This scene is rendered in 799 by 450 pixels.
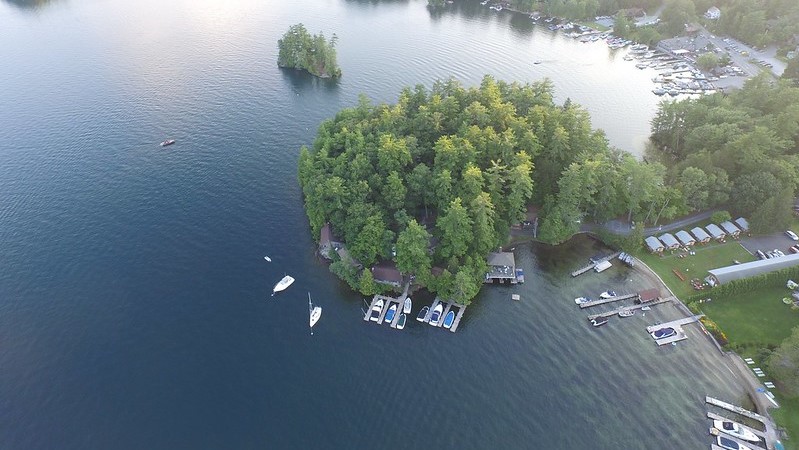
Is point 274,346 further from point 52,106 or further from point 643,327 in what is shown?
point 52,106

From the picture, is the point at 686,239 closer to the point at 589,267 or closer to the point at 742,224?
the point at 742,224

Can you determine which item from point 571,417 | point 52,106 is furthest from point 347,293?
point 52,106

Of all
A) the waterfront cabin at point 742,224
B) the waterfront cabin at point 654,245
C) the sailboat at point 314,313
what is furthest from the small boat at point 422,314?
the waterfront cabin at point 742,224

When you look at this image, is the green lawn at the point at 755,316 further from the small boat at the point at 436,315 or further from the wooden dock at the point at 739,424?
the small boat at the point at 436,315

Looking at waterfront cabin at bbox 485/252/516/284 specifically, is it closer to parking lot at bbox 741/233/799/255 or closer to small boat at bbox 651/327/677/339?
small boat at bbox 651/327/677/339

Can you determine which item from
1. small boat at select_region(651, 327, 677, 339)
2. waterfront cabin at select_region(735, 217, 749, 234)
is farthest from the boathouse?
small boat at select_region(651, 327, 677, 339)

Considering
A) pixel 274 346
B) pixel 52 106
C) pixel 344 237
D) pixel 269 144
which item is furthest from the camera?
pixel 52 106
